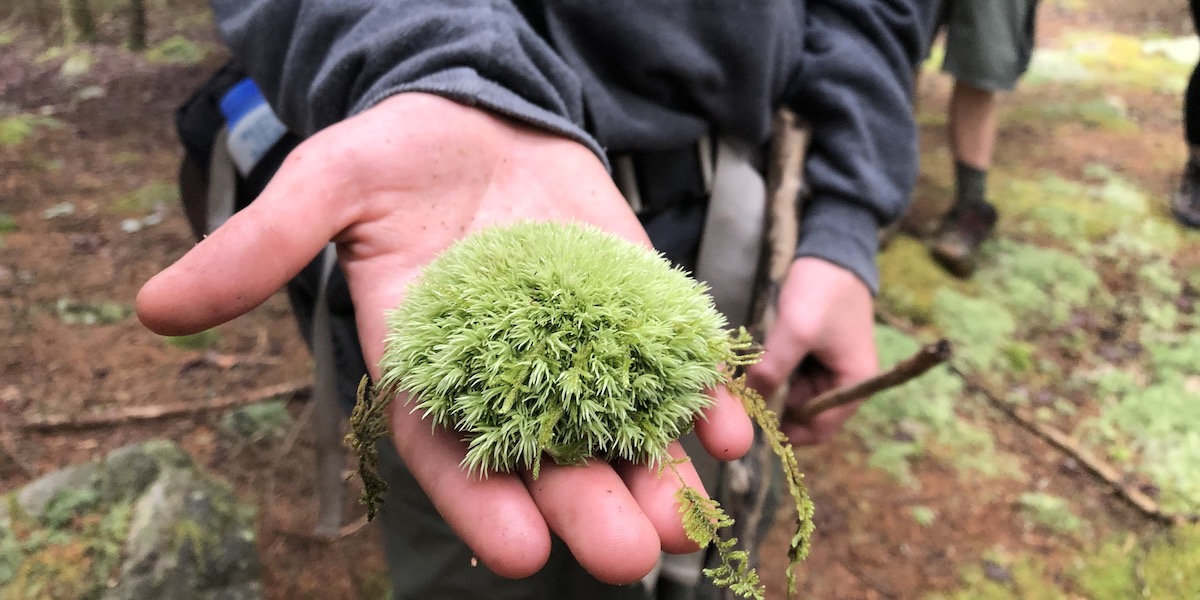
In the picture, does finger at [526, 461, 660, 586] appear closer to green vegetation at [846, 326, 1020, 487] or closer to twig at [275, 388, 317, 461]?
twig at [275, 388, 317, 461]

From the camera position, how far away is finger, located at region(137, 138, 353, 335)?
116cm

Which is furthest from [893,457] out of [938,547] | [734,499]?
[734,499]

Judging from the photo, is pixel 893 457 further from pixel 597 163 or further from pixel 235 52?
pixel 235 52

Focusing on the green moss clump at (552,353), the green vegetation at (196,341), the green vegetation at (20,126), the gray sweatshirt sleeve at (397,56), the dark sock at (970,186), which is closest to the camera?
the green moss clump at (552,353)

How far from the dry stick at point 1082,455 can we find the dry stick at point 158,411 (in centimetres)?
347

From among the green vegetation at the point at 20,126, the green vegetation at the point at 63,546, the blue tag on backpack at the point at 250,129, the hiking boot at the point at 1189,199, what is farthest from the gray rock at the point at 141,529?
the hiking boot at the point at 1189,199

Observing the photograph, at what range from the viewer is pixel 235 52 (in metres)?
1.79

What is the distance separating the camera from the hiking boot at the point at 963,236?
4.29 m

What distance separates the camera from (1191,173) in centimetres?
477

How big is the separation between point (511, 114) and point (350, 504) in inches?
81.6

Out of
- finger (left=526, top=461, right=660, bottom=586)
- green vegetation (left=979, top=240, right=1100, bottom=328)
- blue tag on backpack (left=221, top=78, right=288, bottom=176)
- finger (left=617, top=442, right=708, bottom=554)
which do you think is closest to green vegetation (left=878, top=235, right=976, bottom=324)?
green vegetation (left=979, top=240, right=1100, bottom=328)

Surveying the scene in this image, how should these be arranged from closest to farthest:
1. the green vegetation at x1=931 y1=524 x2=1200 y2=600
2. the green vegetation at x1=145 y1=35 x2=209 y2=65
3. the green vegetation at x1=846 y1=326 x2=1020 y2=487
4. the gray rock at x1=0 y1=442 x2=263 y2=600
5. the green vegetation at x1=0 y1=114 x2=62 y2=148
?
the gray rock at x1=0 y1=442 x2=263 y2=600
the green vegetation at x1=931 y1=524 x2=1200 y2=600
the green vegetation at x1=846 y1=326 x2=1020 y2=487
the green vegetation at x1=0 y1=114 x2=62 y2=148
the green vegetation at x1=145 y1=35 x2=209 y2=65

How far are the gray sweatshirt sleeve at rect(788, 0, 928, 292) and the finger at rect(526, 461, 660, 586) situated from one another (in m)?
1.10

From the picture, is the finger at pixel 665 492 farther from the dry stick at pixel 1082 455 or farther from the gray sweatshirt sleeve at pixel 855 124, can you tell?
the dry stick at pixel 1082 455
